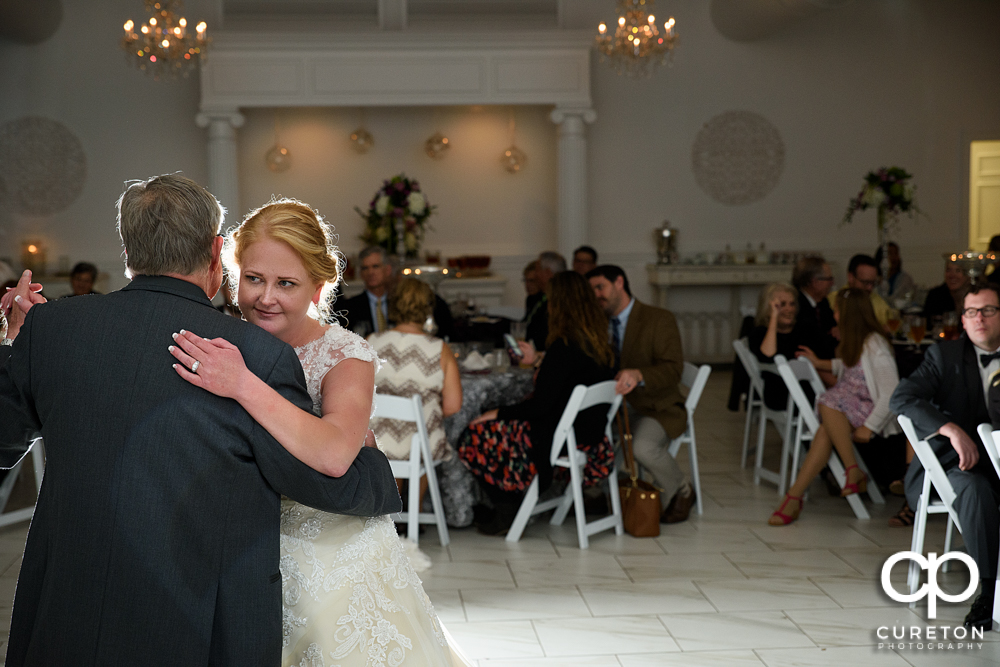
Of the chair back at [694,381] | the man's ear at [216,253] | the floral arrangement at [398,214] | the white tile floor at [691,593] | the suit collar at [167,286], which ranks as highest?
the floral arrangement at [398,214]

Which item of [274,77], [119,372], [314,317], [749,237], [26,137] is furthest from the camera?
[749,237]

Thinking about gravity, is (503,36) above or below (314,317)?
above

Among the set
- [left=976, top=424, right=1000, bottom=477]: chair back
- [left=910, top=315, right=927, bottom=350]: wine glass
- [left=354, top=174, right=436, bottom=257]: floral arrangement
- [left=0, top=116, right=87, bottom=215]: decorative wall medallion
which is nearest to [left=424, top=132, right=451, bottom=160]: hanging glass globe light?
[left=354, top=174, right=436, bottom=257]: floral arrangement

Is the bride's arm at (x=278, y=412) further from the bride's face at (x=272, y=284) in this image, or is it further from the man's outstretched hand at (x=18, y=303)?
the man's outstretched hand at (x=18, y=303)

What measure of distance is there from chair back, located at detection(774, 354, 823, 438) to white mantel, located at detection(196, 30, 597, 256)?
4.87m

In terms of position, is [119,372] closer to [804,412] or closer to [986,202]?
[804,412]

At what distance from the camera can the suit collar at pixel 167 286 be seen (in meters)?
1.42

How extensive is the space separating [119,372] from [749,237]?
376 inches

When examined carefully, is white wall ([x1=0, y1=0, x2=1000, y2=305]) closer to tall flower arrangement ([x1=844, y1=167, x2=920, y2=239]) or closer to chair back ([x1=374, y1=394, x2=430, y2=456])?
tall flower arrangement ([x1=844, y1=167, x2=920, y2=239])

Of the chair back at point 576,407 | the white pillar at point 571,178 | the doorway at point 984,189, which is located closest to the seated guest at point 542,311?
the chair back at point 576,407

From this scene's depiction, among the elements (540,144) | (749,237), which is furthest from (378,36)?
(749,237)

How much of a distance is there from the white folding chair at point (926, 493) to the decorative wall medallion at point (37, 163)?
29.1 feet

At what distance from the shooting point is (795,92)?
1013 centimetres

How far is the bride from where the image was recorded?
168cm
